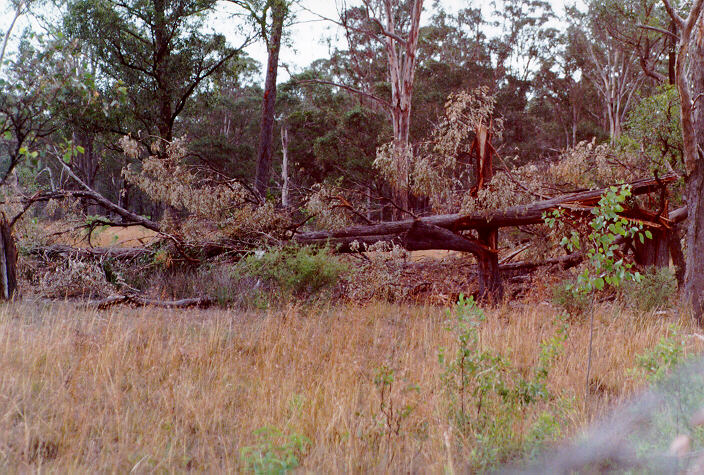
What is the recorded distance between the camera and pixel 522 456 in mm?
3035

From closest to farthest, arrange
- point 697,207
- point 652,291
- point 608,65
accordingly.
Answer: point 697,207
point 652,291
point 608,65

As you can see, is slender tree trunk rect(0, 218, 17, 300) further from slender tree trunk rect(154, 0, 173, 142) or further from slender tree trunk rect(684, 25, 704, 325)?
slender tree trunk rect(154, 0, 173, 142)

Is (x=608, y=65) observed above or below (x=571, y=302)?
above

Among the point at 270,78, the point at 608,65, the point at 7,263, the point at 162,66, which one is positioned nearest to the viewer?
the point at 7,263

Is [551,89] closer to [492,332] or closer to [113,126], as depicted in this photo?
[113,126]

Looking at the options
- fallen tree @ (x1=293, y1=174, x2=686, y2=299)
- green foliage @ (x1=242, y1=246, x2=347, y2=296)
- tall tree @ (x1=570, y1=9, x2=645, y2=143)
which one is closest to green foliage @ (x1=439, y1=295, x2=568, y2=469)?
green foliage @ (x1=242, y1=246, x2=347, y2=296)

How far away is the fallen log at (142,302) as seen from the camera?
7.42 meters

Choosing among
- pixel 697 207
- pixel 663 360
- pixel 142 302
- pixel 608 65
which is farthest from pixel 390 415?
pixel 608 65

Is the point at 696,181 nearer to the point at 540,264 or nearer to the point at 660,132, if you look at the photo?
the point at 660,132

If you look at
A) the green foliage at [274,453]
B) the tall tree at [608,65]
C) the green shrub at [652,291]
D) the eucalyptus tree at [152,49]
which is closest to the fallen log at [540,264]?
the green shrub at [652,291]

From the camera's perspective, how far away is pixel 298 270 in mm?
7699

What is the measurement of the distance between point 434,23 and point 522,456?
92.2 feet

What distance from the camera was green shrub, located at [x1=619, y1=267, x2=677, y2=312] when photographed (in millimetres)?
7270

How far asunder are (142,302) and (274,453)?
219 inches
